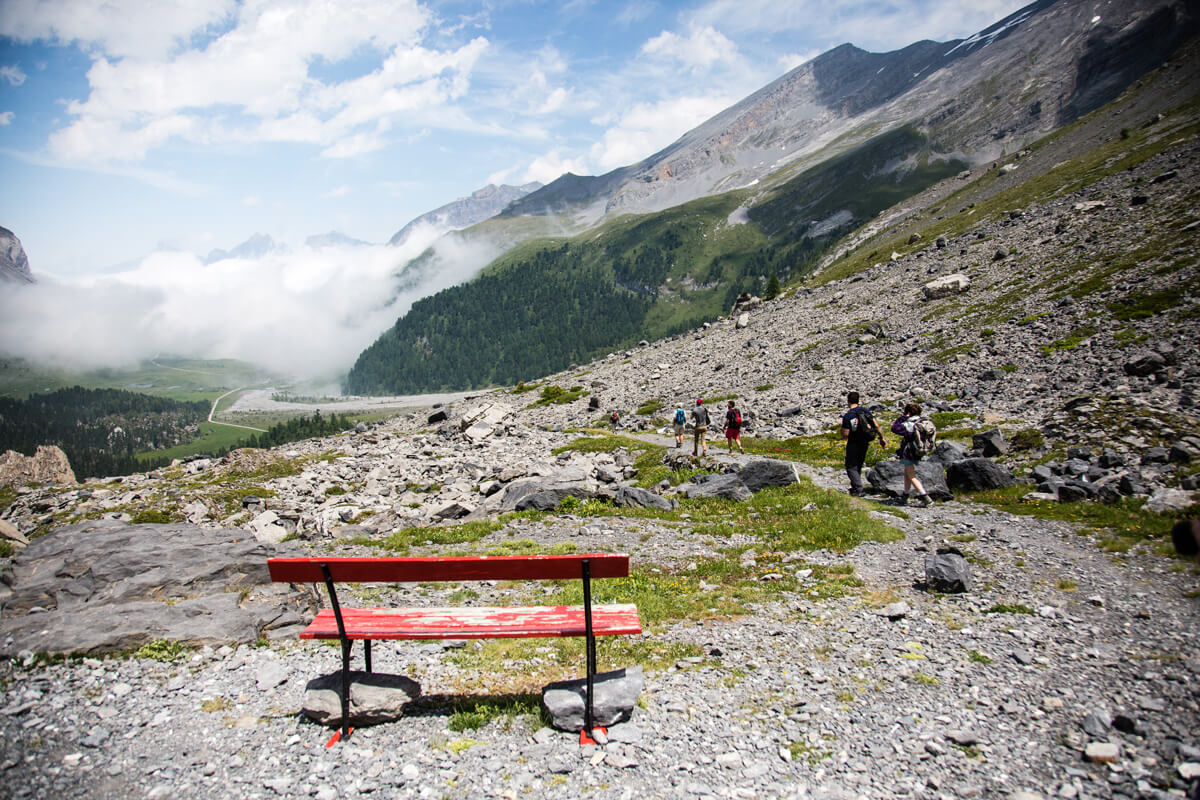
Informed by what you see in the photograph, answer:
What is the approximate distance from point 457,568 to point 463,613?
45.3 inches

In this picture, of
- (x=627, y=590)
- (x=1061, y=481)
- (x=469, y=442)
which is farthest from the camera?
(x=469, y=442)

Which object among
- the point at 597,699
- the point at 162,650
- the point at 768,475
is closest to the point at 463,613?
the point at 597,699

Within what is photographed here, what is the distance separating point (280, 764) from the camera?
6781 millimetres

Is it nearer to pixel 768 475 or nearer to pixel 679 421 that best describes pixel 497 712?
pixel 768 475

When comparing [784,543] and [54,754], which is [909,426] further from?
[54,754]

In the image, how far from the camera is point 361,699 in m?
7.60

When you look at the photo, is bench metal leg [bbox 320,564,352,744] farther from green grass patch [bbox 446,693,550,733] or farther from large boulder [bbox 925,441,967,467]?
large boulder [bbox 925,441,967,467]

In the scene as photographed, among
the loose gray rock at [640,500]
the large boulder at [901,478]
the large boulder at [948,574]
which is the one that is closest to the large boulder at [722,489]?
the loose gray rock at [640,500]

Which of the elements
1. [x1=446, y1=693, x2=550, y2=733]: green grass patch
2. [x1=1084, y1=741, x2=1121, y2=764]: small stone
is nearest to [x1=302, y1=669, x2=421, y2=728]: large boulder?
[x1=446, y1=693, x2=550, y2=733]: green grass patch

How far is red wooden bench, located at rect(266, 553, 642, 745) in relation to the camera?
721 cm

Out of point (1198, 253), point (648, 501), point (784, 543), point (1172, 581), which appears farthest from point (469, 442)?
point (1198, 253)

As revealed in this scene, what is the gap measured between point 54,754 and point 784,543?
14.3 meters

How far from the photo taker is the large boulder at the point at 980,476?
1816 cm

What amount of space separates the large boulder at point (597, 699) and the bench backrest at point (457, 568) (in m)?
1.60
